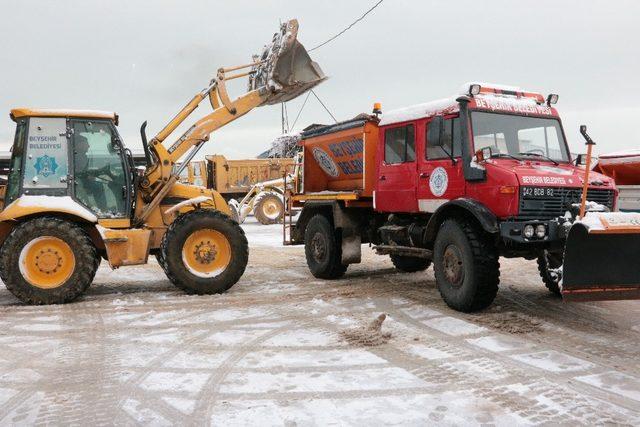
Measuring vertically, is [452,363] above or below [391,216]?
below

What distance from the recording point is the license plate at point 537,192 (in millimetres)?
6289

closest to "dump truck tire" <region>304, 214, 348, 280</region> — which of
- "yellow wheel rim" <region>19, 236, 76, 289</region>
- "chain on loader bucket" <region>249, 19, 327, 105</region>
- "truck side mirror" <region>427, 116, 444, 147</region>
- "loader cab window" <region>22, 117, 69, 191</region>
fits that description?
"chain on loader bucket" <region>249, 19, 327, 105</region>

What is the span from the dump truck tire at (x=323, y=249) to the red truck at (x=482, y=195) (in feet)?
1.27

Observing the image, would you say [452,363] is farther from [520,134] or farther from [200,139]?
[200,139]

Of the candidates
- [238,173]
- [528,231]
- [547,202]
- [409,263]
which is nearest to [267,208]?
[238,173]

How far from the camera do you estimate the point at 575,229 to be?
220 inches

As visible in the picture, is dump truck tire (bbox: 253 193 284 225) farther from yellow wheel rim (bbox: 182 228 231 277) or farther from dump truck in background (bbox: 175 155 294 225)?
yellow wheel rim (bbox: 182 228 231 277)

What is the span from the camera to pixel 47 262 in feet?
24.8

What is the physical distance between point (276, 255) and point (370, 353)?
809 centimetres

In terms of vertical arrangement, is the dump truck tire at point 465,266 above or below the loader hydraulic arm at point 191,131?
below

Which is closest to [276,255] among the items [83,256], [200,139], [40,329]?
[200,139]

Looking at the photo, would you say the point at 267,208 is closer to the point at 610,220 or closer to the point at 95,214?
the point at 95,214

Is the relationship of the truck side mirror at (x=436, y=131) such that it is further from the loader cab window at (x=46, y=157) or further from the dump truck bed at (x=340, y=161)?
the loader cab window at (x=46, y=157)

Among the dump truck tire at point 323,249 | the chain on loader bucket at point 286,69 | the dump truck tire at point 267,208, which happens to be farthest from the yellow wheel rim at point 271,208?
the chain on loader bucket at point 286,69
